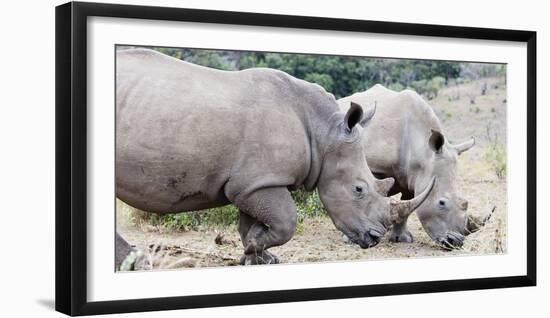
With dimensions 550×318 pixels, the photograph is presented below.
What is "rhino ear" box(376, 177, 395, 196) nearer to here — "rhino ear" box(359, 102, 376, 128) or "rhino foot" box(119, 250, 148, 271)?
"rhino ear" box(359, 102, 376, 128)

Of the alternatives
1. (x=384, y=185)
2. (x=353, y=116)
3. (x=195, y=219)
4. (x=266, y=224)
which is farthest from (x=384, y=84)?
(x=195, y=219)

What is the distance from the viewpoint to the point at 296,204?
24.8ft

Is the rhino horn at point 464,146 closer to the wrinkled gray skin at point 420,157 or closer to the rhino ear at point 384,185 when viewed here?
the wrinkled gray skin at point 420,157

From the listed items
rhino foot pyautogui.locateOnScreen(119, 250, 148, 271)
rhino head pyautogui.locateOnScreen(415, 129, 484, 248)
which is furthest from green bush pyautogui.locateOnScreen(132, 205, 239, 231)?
rhino head pyautogui.locateOnScreen(415, 129, 484, 248)

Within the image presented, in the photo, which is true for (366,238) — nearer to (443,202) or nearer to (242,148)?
(443,202)

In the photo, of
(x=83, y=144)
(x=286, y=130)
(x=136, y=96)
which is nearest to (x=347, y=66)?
(x=286, y=130)

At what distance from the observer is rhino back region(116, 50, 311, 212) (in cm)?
692

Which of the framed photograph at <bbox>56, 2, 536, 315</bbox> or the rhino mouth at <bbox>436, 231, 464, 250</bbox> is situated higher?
the framed photograph at <bbox>56, 2, 536, 315</bbox>

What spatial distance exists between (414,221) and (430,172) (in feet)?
1.44

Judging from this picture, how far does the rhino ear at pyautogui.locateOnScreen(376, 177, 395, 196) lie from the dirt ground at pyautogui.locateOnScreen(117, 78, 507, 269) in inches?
15.4

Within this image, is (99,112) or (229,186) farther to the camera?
(229,186)

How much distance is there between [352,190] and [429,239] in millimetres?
981

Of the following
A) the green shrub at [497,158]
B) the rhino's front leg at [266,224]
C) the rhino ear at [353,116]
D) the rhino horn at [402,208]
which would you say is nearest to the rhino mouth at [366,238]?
the rhino horn at [402,208]

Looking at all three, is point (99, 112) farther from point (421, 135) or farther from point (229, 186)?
point (421, 135)
